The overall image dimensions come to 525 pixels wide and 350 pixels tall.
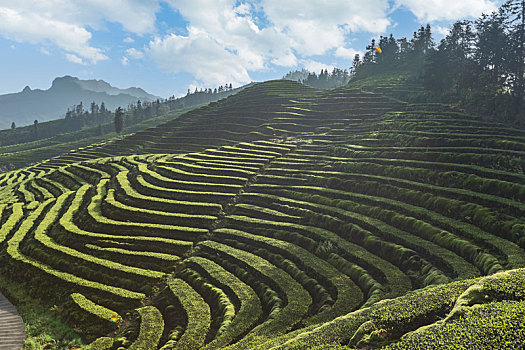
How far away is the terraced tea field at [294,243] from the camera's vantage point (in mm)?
14070

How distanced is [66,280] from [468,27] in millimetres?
94084

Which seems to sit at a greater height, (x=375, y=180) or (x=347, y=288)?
(x=375, y=180)

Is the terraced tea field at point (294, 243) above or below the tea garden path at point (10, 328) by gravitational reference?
above

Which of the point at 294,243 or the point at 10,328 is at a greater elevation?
the point at 294,243

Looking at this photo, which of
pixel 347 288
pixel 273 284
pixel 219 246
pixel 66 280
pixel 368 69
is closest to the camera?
pixel 347 288

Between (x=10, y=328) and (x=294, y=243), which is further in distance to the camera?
(x=294, y=243)

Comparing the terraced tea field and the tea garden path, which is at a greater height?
the terraced tea field

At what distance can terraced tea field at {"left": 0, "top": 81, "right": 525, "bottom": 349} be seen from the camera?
46.2 ft

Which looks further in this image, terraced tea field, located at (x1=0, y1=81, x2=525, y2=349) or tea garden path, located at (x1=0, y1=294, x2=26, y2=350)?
tea garden path, located at (x1=0, y1=294, x2=26, y2=350)

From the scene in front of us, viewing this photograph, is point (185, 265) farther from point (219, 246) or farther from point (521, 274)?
point (521, 274)

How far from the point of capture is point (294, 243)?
27.4m

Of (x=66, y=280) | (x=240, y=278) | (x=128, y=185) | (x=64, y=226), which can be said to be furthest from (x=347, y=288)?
(x=128, y=185)

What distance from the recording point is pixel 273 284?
Result: 2197 centimetres

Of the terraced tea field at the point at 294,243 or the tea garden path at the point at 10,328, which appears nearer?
the terraced tea field at the point at 294,243
